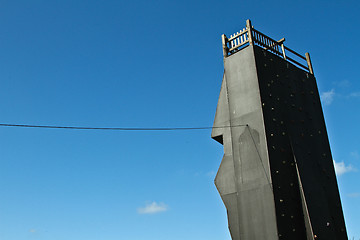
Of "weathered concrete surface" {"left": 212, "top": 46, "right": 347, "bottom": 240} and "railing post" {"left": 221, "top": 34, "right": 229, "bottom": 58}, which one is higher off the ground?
"railing post" {"left": 221, "top": 34, "right": 229, "bottom": 58}

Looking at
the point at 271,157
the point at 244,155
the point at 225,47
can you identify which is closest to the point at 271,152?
the point at 271,157

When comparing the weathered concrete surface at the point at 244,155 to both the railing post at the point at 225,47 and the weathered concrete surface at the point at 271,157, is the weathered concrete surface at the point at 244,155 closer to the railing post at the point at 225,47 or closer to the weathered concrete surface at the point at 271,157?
the weathered concrete surface at the point at 271,157

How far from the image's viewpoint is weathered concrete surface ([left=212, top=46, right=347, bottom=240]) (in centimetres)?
1060

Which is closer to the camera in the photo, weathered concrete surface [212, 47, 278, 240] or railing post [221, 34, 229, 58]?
weathered concrete surface [212, 47, 278, 240]

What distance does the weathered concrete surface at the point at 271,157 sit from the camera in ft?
34.8

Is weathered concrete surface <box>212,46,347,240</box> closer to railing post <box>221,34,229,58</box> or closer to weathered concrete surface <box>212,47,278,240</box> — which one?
weathered concrete surface <box>212,47,278,240</box>

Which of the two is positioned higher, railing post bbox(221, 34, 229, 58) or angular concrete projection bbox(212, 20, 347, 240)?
railing post bbox(221, 34, 229, 58)

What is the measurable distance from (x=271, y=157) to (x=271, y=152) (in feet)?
0.59

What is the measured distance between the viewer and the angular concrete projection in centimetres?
1062

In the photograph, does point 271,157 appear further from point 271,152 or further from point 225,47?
point 225,47

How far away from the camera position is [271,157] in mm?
10922

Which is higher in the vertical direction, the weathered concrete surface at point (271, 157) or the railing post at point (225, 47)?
the railing post at point (225, 47)

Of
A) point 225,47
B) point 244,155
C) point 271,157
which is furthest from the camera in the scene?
point 225,47

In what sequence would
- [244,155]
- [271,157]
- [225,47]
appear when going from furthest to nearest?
[225,47]
[244,155]
[271,157]
